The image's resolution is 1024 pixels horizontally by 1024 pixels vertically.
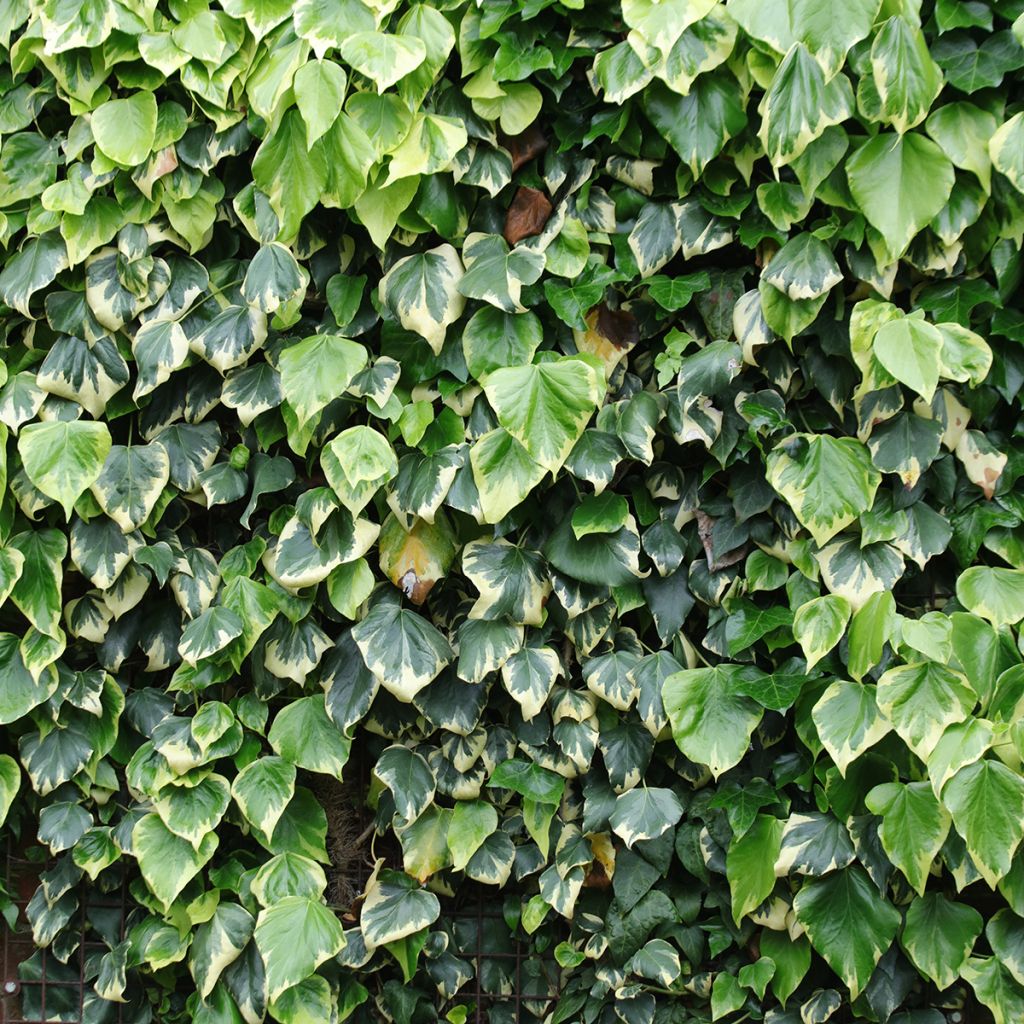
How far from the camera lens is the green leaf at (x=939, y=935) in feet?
5.90

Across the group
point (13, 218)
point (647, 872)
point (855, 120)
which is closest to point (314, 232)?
point (13, 218)

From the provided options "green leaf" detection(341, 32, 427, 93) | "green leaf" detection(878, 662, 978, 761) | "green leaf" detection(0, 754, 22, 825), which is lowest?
"green leaf" detection(0, 754, 22, 825)

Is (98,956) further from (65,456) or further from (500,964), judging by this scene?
(65,456)

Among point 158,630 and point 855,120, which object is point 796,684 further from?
point 158,630

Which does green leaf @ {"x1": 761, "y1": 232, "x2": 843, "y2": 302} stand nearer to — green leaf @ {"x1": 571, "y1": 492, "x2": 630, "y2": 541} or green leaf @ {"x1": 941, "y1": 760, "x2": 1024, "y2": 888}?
green leaf @ {"x1": 571, "y1": 492, "x2": 630, "y2": 541}

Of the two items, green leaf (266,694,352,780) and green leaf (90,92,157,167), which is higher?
green leaf (90,92,157,167)

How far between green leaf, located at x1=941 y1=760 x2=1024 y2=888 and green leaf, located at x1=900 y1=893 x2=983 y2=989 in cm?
19

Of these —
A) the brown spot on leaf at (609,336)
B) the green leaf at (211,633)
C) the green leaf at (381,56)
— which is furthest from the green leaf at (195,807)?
the green leaf at (381,56)

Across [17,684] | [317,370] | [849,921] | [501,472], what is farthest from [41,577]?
[849,921]

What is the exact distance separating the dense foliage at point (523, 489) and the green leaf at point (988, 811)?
35 mm

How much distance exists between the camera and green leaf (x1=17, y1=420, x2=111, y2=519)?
6.14 feet

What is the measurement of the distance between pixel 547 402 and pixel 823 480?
44 centimetres

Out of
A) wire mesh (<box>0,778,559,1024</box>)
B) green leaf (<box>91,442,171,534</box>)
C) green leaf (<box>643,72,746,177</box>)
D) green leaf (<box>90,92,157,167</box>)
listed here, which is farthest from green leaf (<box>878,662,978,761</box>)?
green leaf (<box>90,92,157,167</box>)

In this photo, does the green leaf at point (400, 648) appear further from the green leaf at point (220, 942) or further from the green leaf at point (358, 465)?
the green leaf at point (220, 942)
